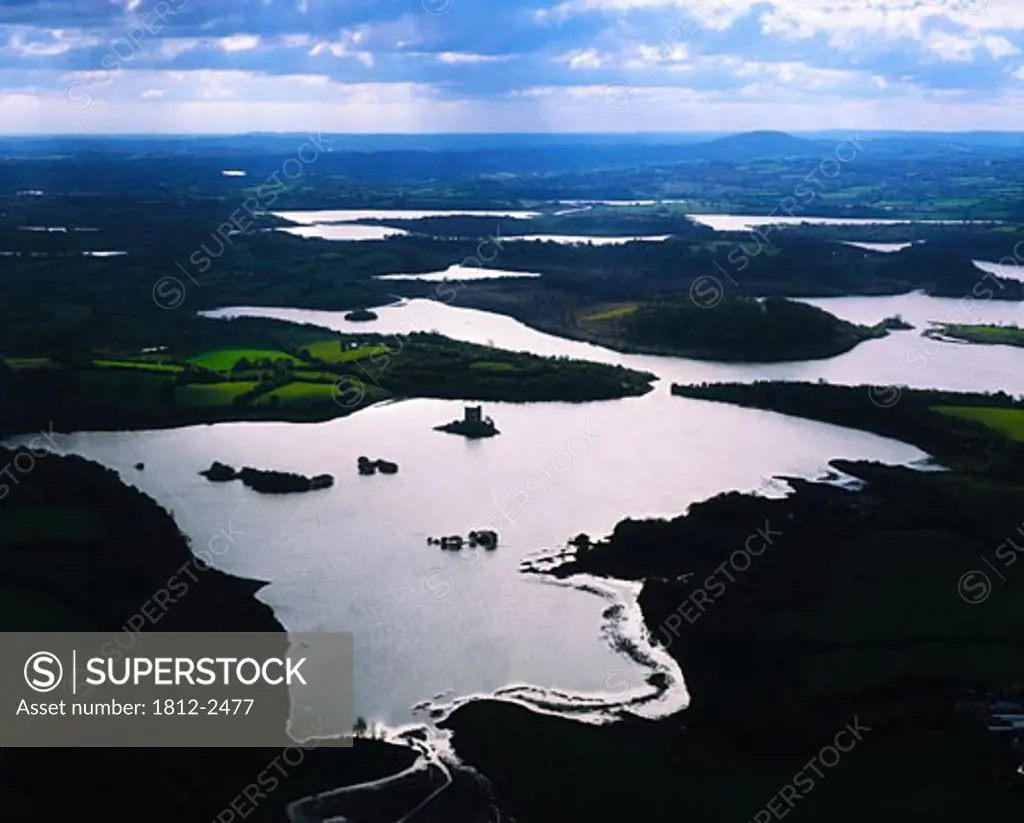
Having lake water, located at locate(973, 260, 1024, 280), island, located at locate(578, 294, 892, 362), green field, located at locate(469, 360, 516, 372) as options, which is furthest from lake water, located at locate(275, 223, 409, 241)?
green field, located at locate(469, 360, 516, 372)

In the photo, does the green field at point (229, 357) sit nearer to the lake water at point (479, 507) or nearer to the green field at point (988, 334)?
the lake water at point (479, 507)

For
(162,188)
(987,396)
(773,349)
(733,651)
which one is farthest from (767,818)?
(162,188)

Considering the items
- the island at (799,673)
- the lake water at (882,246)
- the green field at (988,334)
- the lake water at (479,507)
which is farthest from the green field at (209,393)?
the lake water at (882,246)

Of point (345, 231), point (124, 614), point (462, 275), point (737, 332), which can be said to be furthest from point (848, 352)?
point (345, 231)

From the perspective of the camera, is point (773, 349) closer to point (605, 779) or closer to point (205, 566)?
point (205, 566)

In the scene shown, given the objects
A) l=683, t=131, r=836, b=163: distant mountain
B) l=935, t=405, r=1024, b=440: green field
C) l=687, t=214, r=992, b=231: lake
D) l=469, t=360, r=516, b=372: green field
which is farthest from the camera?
l=683, t=131, r=836, b=163: distant mountain

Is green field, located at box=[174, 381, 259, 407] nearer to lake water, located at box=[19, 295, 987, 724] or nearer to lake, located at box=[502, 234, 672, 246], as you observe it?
lake water, located at box=[19, 295, 987, 724]
